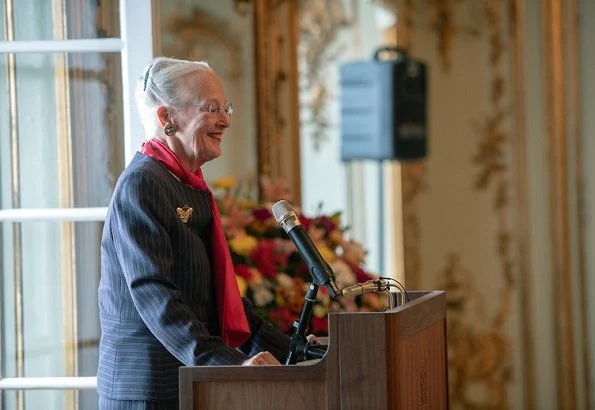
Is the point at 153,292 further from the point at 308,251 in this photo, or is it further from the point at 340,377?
the point at 340,377

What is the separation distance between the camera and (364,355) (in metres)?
1.86

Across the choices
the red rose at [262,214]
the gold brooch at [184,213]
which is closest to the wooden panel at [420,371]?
the gold brooch at [184,213]

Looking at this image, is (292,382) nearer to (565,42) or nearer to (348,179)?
(565,42)

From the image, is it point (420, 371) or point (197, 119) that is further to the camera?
point (197, 119)

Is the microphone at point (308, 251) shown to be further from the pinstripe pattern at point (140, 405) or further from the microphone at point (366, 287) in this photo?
the pinstripe pattern at point (140, 405)

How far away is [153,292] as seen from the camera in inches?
80.7

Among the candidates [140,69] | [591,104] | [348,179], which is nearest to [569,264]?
[591,104]

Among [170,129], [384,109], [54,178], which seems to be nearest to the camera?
[170,129]

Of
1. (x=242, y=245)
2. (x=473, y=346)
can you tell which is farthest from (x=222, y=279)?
(x=473, y=346)

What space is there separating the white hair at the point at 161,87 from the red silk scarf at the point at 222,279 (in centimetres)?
6

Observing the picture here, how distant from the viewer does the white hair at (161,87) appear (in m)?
2.27

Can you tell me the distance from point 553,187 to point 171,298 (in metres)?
3.46

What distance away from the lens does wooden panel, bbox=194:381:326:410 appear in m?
1.90

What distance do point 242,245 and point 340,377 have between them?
158 cm
